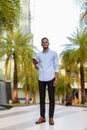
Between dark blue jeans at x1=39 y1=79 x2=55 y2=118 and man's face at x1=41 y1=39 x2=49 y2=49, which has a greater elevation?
man's face at x1=41 y1=39 x2=49 y2=49

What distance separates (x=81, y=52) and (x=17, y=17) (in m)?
17.8

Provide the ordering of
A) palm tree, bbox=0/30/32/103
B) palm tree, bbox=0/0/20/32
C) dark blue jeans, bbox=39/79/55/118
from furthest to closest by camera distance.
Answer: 1. palm tree, bbox=0/30/32/103
2. palm tree, bbox=0/0/20/32
3. dark blue jeans, bbox=39/79/55/118

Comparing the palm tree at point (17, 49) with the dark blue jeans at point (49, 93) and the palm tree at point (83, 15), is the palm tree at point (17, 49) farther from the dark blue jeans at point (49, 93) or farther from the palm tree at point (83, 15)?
the dark blue jeans at point (49, 93)

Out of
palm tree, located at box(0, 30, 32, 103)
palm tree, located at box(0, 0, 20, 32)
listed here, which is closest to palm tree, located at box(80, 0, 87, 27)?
palm tree, located at box(0, 0, 20, 32)

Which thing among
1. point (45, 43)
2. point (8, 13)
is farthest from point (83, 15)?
point (45, 43)

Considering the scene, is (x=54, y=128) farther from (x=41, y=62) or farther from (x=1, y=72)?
(x=1, y=72)

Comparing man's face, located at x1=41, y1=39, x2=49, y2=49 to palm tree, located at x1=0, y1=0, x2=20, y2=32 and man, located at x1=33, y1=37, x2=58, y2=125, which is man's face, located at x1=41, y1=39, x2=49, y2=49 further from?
palm tree, located at x1=0, y1=0, x2=20, y2=32

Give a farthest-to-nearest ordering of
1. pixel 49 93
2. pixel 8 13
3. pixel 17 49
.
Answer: pixel 17 49
pixel 8 13
pixel 49 93

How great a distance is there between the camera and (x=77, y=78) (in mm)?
39688

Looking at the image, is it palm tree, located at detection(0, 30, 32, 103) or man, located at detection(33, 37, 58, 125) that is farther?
palm tree, located at detection(0, 30, 32, 103)

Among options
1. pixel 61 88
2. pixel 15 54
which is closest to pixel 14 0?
pixel 15 54

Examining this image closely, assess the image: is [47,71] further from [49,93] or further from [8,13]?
[8,13]

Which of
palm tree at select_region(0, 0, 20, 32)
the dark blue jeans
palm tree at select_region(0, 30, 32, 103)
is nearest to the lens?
the dark blue jeans

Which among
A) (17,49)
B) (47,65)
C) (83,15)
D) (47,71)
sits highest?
(17,49)
